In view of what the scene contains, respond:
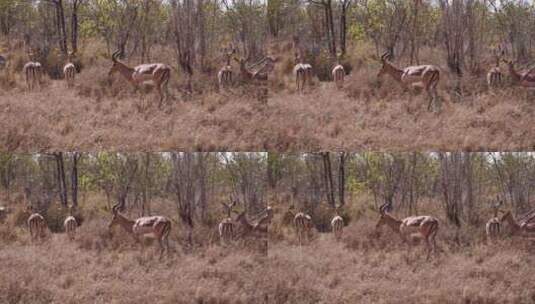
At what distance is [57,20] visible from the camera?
6184 mm

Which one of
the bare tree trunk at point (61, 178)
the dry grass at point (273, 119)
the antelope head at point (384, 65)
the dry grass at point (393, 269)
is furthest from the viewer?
the antelope head at point (384, 65)

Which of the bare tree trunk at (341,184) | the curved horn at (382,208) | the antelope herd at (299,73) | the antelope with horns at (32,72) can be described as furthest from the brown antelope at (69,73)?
the curved horn at (382,208)

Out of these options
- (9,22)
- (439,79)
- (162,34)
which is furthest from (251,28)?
(9,22)

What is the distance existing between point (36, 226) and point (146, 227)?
1.04m

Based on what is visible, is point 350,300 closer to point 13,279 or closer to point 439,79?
point 439,79

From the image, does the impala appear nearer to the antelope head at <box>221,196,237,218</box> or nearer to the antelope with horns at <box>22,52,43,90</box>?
the antelope with horns at <box>22,52,43,90</box>

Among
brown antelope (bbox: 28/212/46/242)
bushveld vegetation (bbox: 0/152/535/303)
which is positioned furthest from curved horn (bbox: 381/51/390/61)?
brown antelope (bbox: 28/212/46/242)

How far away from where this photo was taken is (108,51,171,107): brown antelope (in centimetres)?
601

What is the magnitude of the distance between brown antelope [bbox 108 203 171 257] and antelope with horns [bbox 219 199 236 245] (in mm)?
502

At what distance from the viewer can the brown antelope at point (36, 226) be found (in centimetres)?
602

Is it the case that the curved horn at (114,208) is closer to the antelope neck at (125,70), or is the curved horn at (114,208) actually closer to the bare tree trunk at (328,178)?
the antelope neck at (125,70)

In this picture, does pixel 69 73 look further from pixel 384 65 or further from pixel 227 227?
pixel 384 65

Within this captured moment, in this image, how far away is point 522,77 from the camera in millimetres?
5957

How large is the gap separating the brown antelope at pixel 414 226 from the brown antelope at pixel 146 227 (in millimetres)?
1980
